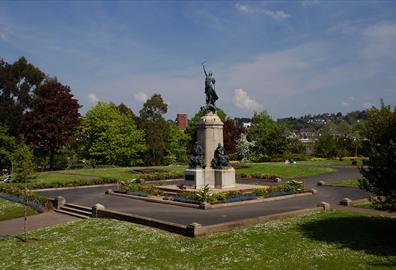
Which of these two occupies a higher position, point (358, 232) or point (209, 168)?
point (209, 168)

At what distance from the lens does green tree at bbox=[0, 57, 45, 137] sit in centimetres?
5794

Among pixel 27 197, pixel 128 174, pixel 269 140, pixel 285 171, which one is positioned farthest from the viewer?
pixel 269 140

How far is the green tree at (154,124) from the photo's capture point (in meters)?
70.7

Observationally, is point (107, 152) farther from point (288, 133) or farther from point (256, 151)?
point (288, 133)

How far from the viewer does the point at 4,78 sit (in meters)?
58.0

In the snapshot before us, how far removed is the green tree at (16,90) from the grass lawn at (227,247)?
4166 cm

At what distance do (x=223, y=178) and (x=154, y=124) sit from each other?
1558 inches

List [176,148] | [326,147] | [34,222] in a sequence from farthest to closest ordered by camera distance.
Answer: [326,147], [176,148], [34,222]

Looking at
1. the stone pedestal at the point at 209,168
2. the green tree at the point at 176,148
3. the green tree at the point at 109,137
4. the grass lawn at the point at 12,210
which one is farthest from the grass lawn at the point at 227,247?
the green tree at the point at 176,148

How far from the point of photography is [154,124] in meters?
70.9

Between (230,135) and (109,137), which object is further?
(230,135)

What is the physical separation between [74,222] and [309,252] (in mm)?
13577

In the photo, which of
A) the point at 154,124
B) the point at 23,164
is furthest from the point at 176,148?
the point at 23,164

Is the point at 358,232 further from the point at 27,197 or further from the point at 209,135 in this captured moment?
the point at 27,197
